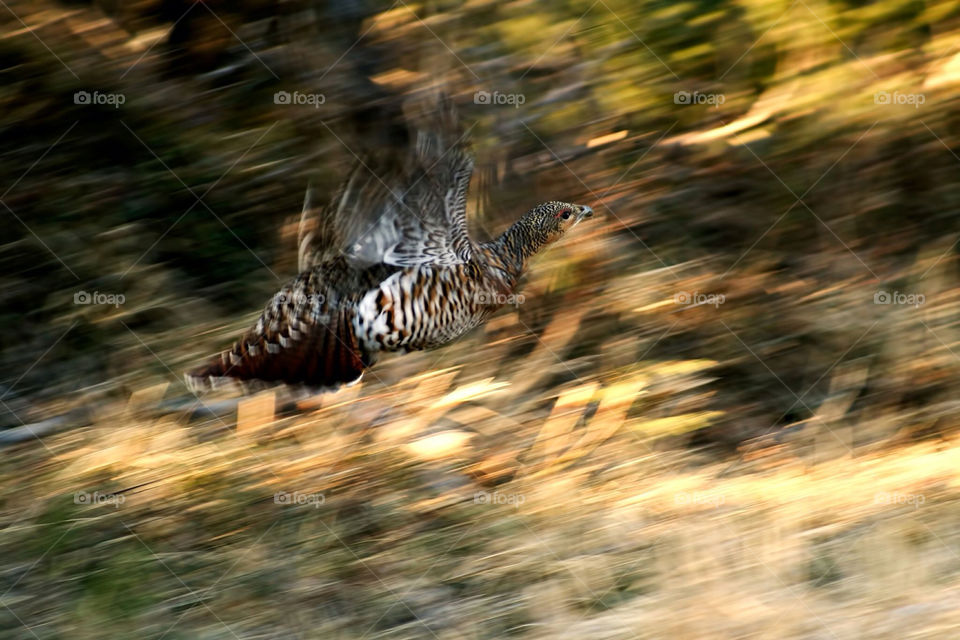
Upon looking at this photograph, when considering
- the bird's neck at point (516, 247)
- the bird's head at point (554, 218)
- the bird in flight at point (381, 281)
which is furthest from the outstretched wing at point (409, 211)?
the bird's head at point (554, 218)

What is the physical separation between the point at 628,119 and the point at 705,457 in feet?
4.22

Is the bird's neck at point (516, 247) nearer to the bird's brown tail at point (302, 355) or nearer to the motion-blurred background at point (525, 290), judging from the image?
the motion-blurred background at point (525, 290)

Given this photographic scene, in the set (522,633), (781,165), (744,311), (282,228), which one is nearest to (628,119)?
(781,165)

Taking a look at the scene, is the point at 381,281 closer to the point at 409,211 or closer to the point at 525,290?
the point at 409,211

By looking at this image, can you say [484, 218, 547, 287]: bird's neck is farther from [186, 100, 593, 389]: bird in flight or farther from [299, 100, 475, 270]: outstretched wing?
[299, 100, 475, 270]: outstretched wing

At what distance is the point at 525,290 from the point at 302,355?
88 cm

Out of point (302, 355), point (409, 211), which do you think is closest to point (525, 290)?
point (409, 211)

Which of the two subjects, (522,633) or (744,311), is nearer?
(522,633)

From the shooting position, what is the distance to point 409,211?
3174mm

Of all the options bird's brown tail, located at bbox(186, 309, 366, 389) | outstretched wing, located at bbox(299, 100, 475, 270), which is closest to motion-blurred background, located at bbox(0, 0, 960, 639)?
bird's brown tail, located at bbox(186, 309, 366, 389)

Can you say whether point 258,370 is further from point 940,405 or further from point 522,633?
point 940,405

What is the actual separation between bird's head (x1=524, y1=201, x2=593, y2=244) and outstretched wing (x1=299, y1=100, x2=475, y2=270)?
296 millimetres

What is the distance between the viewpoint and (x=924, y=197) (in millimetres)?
3760

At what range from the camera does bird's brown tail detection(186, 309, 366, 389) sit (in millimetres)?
3221
